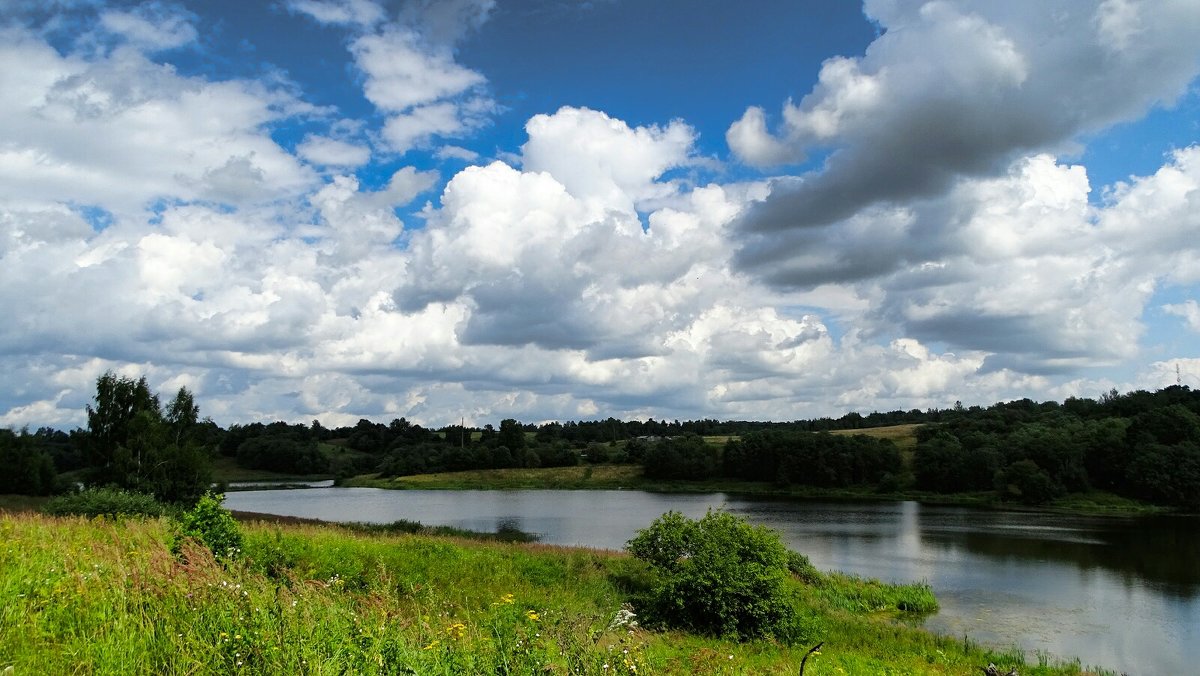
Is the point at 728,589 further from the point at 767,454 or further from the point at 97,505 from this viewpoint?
the point at 767,454

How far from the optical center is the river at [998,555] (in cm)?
2314

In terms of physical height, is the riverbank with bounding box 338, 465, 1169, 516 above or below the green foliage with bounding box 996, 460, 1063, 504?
below

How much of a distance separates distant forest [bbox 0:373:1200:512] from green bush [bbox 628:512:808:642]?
3271cm

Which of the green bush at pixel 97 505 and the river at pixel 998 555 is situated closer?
the green bush at pixel 97 505

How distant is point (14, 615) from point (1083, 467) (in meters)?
95.9

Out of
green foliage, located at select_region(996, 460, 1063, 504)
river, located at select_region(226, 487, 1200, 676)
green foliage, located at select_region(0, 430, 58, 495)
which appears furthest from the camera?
green foliage, located at select_region(996, 460, 1063, 504)

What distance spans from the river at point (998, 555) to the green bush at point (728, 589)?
2969mm

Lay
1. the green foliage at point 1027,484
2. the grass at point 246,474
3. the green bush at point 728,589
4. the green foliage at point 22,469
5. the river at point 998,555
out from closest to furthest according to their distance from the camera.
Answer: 1. the green bush at point 728,589
2. the river at point 998,555
3. the green foliage at point 22,469
4. the green foliage at point 1027,484
5. the grass at point 246,474

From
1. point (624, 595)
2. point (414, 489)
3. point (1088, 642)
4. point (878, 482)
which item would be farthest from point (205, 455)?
point (878, 482)

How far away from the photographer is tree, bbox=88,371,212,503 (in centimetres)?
3828

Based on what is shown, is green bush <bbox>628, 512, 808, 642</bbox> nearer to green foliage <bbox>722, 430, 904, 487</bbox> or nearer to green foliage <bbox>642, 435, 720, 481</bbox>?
green foliage <bbox>722, 430, 904, 487</bbox>

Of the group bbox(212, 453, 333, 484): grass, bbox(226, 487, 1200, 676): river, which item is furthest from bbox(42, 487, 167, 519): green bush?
bbox(212, 453, 333, 484): grass

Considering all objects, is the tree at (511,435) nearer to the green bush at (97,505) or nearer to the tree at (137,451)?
the tree at (137,451)

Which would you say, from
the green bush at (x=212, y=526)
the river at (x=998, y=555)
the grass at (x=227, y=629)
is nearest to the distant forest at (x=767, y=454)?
the river at (x=998, y=555)
